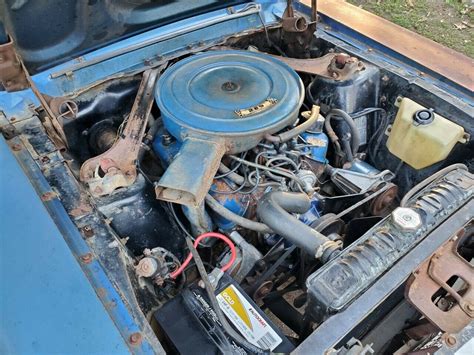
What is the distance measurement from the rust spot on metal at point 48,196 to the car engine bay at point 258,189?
0.03 meters

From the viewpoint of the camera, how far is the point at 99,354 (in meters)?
1.06

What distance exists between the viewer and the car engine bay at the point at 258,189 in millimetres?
1234

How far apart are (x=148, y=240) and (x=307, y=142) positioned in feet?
2.20

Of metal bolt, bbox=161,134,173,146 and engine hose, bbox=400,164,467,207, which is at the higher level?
metal bolt, bbox=161,134,173,146

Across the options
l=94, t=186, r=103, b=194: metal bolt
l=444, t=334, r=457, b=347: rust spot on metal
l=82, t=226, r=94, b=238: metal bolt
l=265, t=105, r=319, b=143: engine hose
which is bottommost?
l=444, t=334, r=457, b=347: rust spot on metal

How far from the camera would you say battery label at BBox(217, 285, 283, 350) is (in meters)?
1.21

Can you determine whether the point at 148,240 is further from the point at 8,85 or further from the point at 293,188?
the point at 8,85

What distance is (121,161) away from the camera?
148cm

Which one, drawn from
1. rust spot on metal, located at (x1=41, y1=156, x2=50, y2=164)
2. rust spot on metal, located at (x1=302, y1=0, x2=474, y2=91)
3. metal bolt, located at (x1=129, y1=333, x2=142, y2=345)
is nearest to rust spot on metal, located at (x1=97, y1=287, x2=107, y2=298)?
metal bolt, located at (x1=129, y1=333, x2=142, y2=345)

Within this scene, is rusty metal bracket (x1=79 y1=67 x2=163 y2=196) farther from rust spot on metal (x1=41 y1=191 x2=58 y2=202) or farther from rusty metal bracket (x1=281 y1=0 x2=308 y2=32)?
rusty metal bracket (x1=281 y1=0 x2=308 y2=32)

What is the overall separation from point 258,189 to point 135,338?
0.61 metres

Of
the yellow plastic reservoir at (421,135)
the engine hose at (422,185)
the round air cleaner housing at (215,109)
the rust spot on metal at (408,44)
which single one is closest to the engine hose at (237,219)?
the round air cleaner housing at (215,109)

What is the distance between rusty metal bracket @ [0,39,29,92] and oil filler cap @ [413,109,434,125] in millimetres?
1360

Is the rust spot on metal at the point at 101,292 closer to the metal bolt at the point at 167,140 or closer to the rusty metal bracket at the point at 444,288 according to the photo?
the metal bolt at the point at 167,140
